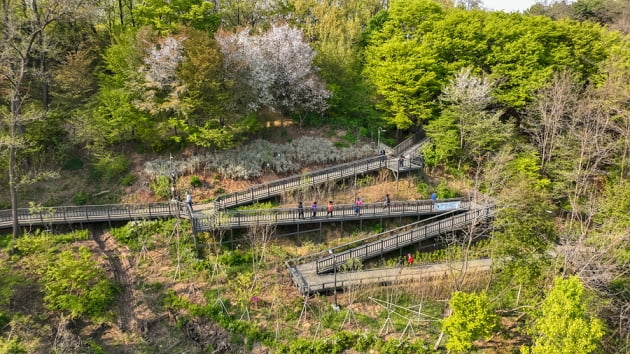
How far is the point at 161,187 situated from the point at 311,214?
1051 centimetres

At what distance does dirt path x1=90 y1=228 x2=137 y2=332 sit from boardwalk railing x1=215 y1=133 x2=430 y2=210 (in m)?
5.99

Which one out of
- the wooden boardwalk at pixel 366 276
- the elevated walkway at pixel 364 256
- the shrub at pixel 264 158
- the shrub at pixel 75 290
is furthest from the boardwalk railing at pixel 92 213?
the wooden boardwalk at pixel 366 276

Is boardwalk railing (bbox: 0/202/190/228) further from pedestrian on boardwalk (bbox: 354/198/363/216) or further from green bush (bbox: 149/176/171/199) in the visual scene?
pedestrian on boardwalk (bbox: 354/198/363/216)

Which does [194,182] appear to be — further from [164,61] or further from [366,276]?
[366,276]

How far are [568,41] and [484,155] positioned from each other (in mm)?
14440

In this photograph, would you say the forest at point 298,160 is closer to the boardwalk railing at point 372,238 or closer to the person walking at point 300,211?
the boardwalk railing at point 372,238

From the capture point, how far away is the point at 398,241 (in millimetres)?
23938

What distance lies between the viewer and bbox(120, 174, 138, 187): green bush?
2767 centimetres

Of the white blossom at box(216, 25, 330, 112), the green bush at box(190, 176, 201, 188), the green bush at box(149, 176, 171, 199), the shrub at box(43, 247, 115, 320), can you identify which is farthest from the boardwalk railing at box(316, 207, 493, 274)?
the white blossom at box(216, 25, 330, 112)

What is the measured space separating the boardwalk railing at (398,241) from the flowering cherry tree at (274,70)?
13.9 meters

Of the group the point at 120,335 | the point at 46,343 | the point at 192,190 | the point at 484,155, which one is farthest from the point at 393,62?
the point at 46,343

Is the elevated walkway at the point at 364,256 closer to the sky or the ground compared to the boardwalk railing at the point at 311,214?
closer to the ground

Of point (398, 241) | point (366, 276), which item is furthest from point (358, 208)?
Answer: point (366, 276)

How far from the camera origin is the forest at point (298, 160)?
17.8m
